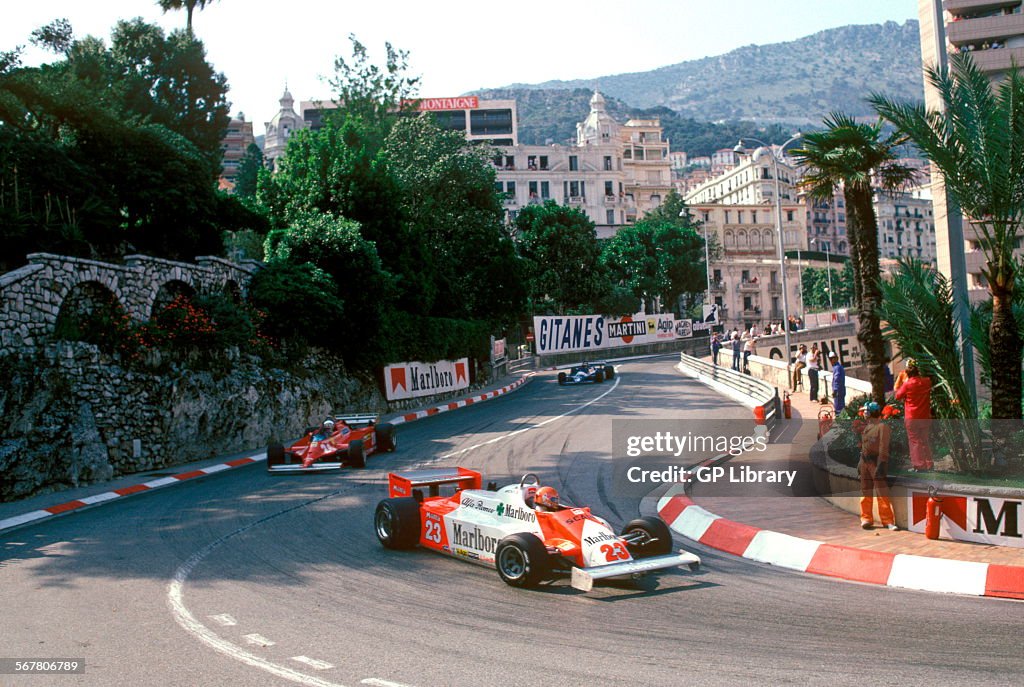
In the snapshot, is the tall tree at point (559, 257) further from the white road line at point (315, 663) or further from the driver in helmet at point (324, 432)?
the white road line at point (315, 663)

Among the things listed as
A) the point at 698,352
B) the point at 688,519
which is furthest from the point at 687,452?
the point at 698,352

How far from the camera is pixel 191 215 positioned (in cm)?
2862

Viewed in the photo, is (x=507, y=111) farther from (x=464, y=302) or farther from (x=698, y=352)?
(x=464, y=302)

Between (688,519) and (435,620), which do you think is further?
(688,519)

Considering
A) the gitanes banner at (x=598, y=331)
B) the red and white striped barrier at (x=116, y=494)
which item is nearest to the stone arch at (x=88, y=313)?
the red and white striped barrier at (x=116, y=494)

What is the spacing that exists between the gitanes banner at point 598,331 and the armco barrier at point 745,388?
1159 cm

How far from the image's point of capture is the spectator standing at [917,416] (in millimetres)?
12312

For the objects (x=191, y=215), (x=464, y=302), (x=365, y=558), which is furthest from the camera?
(x=464, y=302)

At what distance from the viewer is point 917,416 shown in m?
12.5

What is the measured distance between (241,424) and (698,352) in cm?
4631

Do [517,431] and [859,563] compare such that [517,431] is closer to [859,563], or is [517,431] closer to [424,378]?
[424,378]

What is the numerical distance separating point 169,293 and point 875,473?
18990mm

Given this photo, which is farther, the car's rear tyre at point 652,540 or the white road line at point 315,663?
the car's rear tyre at point 652,540

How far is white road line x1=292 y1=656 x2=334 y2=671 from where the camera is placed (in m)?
7.16
